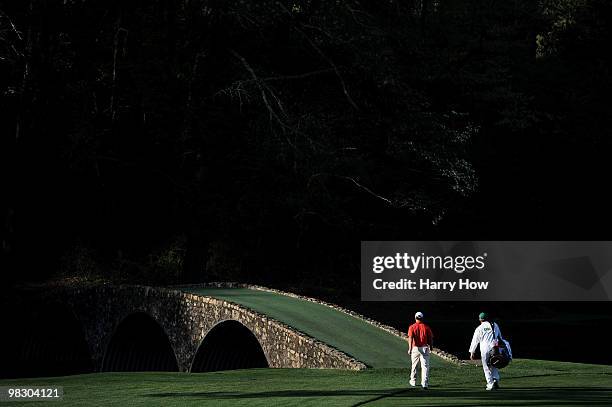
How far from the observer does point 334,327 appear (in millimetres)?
38594

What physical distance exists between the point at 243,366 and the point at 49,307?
38.3 feet

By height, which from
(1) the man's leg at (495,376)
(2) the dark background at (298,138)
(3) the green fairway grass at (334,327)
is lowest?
(1) the man's leg at (495,376)

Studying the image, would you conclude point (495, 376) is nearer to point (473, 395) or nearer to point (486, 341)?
point (486, 341)

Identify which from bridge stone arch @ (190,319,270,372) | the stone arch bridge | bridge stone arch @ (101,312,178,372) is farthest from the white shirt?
bridge stone arch @ (101,312,178,372)

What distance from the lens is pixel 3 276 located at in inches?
1772

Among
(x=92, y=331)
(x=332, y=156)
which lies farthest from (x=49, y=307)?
(x=332, y=156)

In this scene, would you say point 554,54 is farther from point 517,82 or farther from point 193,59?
point 193,59

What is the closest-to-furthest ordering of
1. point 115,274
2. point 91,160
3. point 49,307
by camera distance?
point 91,160 < point 49,307 < point 115,274

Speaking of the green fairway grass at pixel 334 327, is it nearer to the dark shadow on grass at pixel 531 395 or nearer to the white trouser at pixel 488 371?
the white trouser at pixel 488 371

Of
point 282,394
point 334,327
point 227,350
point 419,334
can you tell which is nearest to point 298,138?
point 227,350

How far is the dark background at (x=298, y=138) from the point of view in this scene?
47469 millimetres

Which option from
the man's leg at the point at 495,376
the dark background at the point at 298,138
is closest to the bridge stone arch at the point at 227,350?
the dark background at the point at 298,138

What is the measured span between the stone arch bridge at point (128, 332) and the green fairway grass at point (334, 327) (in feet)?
3.40

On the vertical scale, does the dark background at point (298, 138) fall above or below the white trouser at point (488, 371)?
above
